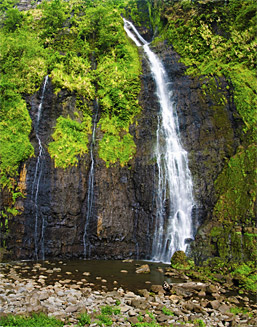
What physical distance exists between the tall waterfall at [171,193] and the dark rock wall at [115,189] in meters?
0.37

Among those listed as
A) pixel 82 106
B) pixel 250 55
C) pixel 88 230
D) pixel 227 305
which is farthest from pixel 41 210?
pixel 250 55

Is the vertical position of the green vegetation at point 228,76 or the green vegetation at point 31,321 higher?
the green vegetation at point 228,76

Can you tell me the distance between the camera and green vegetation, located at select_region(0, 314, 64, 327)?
19.0 feet

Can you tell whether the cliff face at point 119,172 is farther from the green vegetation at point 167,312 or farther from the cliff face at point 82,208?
the green vegetation at point 167,312

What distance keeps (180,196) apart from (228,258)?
412 cm

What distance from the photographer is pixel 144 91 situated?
18.7 m

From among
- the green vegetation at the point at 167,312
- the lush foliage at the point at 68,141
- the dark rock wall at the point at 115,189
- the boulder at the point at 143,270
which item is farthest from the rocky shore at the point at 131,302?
the lush foliage at the point at 68,141

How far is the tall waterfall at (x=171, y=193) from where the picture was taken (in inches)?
553

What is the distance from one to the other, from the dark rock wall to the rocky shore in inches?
144

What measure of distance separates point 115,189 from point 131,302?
790 centimetres

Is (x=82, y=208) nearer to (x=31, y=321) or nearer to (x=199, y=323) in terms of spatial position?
(x=31, y=321)

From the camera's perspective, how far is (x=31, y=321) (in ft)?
19.5

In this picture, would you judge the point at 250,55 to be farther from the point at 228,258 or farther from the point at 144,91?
the point at 228,258

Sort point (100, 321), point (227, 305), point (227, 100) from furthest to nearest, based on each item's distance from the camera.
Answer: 1. point (227, 100)
2. point (227, 305)
3. point (100, 321)
